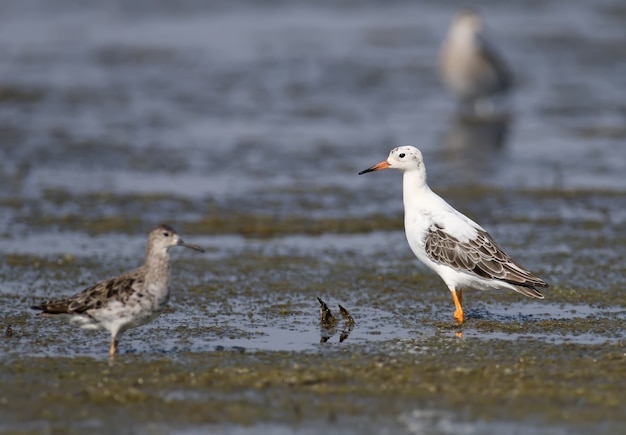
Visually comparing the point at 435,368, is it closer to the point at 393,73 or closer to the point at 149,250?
the point at 149,250

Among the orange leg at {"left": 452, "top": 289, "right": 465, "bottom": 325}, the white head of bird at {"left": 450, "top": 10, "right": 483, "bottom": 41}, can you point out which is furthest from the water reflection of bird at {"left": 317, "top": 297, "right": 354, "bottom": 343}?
the white head of bird at {"left": 450, "top": 10, "right": 483, "bottom": 41}

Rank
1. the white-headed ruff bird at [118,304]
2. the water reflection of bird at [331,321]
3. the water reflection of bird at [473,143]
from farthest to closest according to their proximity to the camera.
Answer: the water reflection of bird at [473,143] → the water reflection of bird at [331,321] → the white-headed ruff bird at [118,304]

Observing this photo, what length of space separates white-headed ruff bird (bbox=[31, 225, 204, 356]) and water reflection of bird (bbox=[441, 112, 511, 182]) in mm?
7911

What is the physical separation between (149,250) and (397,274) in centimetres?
352

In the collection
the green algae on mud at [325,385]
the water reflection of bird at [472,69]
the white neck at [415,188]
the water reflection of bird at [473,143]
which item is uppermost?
the water reflection of bird at [472,69]

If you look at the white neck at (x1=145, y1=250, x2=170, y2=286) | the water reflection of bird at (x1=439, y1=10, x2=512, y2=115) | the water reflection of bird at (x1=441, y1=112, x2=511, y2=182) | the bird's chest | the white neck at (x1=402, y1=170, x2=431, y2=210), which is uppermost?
the water reflection of bird at (x1=439, y1=10, x2=512, y2=115)

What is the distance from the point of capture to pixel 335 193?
572 inches

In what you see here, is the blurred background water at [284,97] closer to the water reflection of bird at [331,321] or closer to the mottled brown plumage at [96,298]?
the water reflection of bird at [331,321]

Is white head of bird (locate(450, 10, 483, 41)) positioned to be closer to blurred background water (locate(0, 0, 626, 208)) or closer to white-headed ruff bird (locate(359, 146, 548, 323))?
blurred background water (locate(0, 0, 626, 208))

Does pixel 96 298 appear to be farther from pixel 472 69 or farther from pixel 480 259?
pixel 472 69

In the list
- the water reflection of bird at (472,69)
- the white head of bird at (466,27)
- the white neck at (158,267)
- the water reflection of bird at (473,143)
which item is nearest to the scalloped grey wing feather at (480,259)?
the white neck at (158,267)

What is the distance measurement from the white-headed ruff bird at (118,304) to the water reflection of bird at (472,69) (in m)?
13.3

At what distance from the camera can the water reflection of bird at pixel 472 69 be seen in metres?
20.5

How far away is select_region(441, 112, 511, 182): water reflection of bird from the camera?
16120mm
